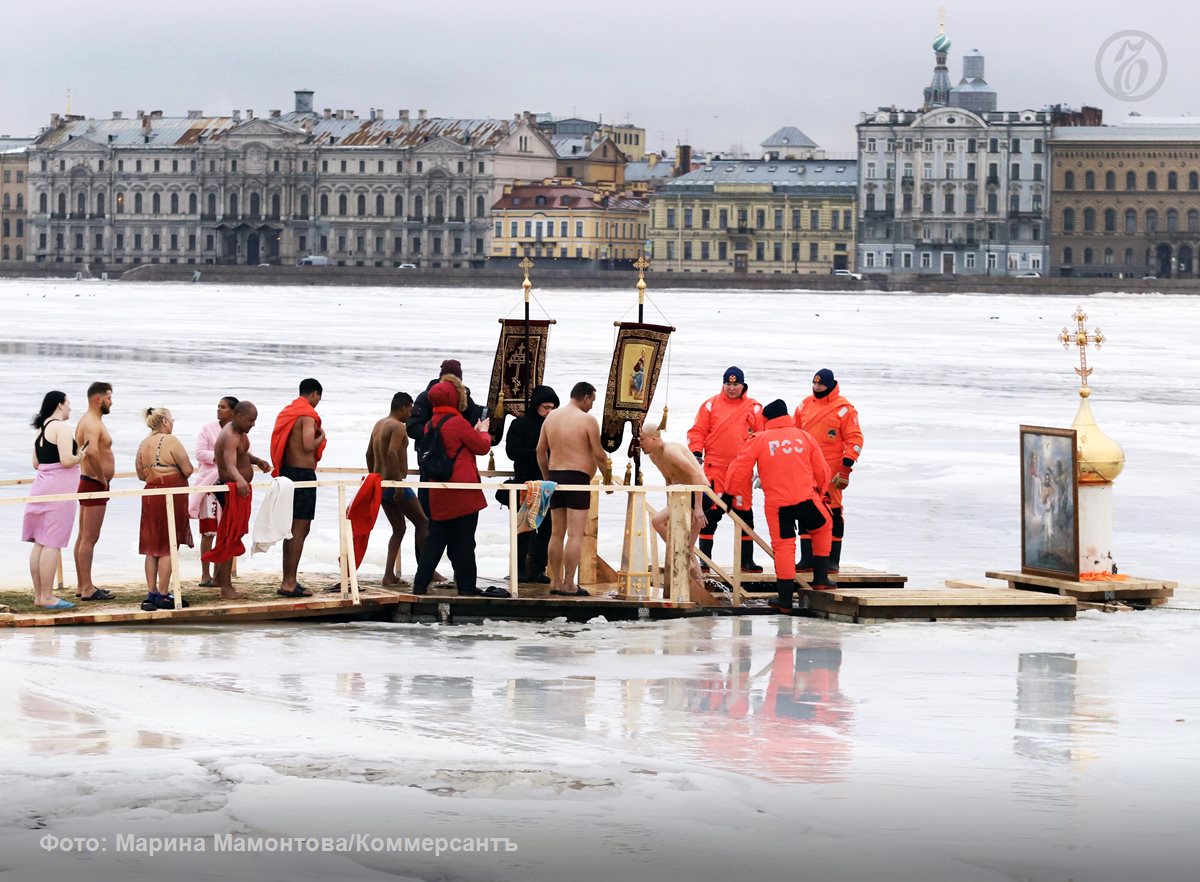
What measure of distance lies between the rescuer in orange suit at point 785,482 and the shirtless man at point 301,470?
220 cm

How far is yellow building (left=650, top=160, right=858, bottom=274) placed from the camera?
12138cm

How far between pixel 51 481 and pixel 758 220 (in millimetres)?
112853

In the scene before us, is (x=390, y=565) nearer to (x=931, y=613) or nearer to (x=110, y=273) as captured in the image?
(x=931, y=613)

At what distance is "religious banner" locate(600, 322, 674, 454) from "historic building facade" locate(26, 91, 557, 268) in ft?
382

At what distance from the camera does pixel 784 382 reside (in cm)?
3056

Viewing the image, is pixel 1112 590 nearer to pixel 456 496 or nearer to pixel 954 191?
pixel 456 496

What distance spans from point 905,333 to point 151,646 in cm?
4453

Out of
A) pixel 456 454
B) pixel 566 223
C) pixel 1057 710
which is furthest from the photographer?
pixel 566 223

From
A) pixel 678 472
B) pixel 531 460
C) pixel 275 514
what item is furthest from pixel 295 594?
pixel 678 472

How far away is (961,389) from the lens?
99.1ft

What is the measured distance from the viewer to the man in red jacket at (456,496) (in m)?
10.5

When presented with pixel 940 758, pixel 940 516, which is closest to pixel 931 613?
pixel 940 758

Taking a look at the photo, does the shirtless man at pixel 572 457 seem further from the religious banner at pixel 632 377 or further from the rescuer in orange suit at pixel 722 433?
the rescuer in orange suit at pixel 722 433

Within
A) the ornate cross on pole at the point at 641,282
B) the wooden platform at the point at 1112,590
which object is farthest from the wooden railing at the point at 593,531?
the wooden platform at the point at 1112,590
